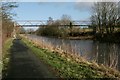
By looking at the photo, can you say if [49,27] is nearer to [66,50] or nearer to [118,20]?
[118,20]

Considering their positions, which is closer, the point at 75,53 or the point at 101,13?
the point at 75,53

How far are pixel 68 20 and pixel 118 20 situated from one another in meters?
43.5

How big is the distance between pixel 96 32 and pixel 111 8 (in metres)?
9.14

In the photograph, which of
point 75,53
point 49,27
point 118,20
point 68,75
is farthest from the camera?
point 49,27

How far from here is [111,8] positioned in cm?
7656

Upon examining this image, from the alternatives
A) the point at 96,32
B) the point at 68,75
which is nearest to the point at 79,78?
the point at 68,75

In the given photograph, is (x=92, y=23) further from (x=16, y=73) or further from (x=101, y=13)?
(x=16, y=73)

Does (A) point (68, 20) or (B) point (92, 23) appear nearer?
(B) point (92, 23)

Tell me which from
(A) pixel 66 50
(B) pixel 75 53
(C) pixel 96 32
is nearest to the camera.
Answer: (B) pixel 75 53

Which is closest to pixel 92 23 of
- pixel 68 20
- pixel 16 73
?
pixel 68 20

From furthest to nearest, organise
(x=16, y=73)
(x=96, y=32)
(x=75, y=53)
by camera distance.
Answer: (x=96, y=32)
(x=75, y=53)
(x=16, y=73)

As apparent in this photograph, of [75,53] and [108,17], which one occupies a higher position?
[108,17]

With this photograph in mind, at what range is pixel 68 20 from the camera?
117m

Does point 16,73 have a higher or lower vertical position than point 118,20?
lower
